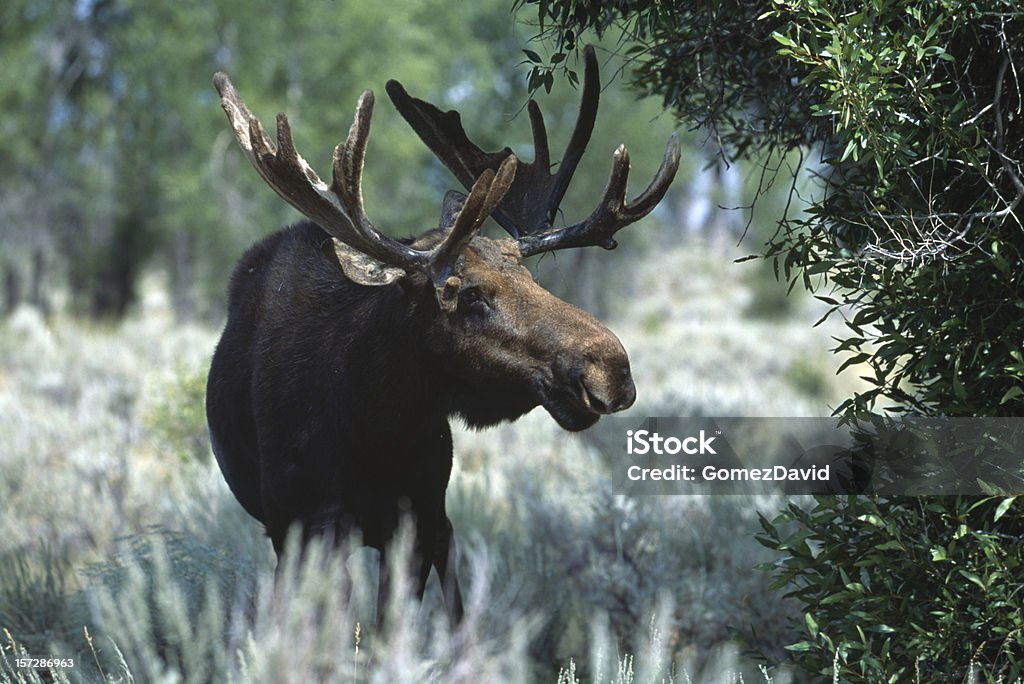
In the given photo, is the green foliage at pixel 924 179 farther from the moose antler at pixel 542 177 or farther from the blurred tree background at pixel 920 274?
the moose antler at pixel 542 177

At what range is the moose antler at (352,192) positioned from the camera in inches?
155

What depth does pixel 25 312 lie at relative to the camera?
20.2 meters

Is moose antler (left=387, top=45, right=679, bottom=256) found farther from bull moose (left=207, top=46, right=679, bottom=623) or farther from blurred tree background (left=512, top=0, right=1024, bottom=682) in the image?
blurred tree background (left=512, top=0, right=1024, bottom=682)

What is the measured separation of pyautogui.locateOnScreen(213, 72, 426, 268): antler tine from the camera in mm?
3926

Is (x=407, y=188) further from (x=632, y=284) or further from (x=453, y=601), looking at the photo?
(x=453, y=601)

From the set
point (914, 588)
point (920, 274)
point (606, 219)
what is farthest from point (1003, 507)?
point (606, 219)

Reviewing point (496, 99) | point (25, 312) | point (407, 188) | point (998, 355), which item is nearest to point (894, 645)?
point (998, 355)

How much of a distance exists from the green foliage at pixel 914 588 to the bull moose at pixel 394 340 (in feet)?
3.98

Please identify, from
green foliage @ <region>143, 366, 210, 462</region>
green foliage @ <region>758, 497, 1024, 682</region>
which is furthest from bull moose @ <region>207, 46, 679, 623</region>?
green foliage @ <region>143, 366, 210, 462</region>

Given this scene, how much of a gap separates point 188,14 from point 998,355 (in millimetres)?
22456

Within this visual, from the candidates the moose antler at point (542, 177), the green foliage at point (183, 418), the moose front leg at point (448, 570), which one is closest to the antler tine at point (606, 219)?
the moose antler at point (542, 177)

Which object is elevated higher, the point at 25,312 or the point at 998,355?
the point at 25,312

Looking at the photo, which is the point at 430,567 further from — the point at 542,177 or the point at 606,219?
the point at 542,177

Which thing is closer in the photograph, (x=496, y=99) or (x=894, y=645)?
(x=894, y=645)
